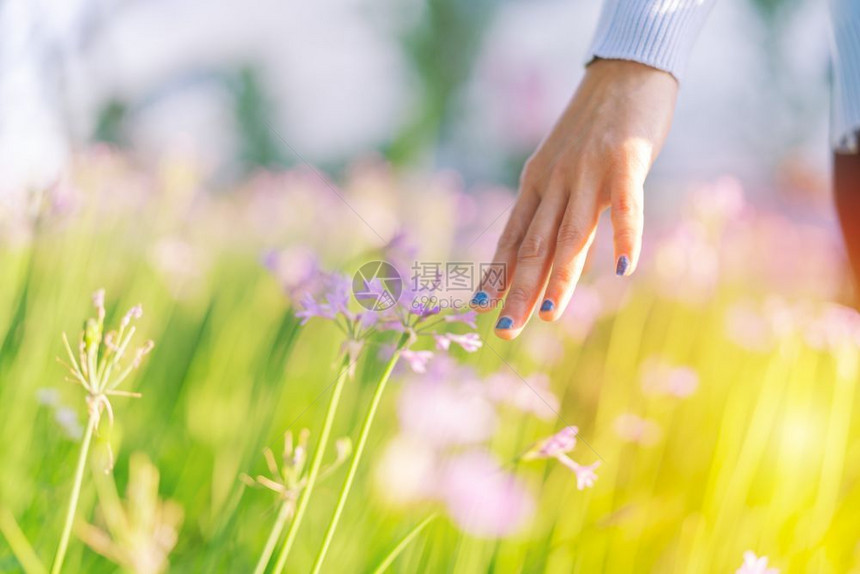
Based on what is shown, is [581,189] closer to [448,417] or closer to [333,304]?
[333,304]

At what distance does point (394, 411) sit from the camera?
34.7 inches

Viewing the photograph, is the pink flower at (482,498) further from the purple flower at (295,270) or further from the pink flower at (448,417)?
the purple flower at (295,270)

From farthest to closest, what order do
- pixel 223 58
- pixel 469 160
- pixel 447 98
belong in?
pixel 469 160, pixel 447 98, pixel 223 58

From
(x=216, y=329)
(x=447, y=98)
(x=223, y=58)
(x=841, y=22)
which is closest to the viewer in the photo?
(x=841, y=22)

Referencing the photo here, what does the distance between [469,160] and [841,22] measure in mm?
4464

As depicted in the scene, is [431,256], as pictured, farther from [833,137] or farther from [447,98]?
[447,98]

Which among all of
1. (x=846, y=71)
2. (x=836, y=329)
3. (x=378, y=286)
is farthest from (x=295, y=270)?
(x=836, y=329)

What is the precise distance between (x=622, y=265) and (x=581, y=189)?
0.06m

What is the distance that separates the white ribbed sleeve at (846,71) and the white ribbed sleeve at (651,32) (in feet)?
0.46

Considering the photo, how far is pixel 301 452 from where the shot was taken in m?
0.43

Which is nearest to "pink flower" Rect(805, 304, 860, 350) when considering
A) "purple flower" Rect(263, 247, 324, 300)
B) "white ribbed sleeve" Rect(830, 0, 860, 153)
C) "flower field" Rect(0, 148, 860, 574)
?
"flower field" Rect(0, 148, 860, 574)

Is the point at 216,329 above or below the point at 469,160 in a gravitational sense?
below

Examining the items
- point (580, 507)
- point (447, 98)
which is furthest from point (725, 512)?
point (447, 98)

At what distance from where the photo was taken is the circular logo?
1.47 ft
